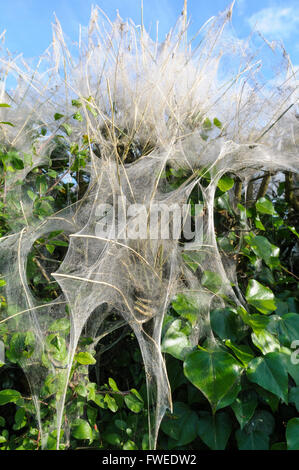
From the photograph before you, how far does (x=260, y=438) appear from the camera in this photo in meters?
1.32

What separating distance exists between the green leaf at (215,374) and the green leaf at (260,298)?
30 cm

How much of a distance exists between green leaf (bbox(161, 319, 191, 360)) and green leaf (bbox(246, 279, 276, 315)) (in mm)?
324

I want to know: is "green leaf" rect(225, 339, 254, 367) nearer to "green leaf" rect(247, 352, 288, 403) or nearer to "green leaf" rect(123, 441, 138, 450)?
"green leaf" rect(247, 352, 288, 403)

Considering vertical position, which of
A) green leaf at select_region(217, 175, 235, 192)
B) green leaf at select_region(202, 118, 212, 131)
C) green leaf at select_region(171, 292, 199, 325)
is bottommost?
green leaf at select_region(171, 292, 199, 325)

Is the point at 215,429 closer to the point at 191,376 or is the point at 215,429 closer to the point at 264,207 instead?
the point at 191,376

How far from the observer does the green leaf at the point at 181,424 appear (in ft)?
4.44

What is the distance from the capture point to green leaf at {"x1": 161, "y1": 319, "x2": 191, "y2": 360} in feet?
4.51

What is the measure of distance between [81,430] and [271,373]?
77cm

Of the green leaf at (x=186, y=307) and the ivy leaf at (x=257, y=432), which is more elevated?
the green leaf at (x=186, y=307)

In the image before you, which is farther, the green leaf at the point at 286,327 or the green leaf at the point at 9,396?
the green leaf at the point at 286,327

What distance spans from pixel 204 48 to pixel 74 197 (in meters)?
1.29

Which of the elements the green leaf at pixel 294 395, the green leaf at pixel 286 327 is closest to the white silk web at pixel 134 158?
the green leaf at pixel 286 327

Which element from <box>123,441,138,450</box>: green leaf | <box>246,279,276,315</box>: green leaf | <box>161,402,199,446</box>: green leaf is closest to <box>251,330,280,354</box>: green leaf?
Answer: <box>246,279,276,315</box>: green leaf

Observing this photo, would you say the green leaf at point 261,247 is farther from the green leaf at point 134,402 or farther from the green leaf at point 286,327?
the green leaf at point 134,402
